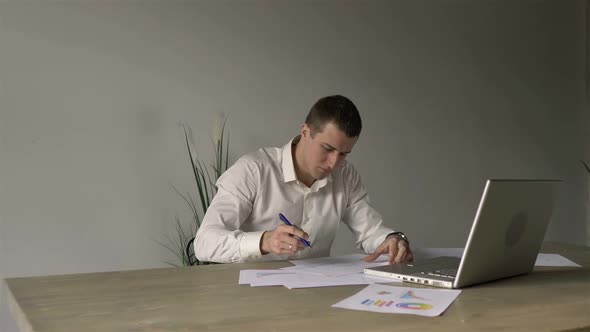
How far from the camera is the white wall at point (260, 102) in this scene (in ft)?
10.3

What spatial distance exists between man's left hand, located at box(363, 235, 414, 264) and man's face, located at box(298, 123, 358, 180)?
1.42ft

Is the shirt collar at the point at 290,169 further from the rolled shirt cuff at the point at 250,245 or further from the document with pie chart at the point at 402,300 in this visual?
the document with pie chart at the point at 402,300

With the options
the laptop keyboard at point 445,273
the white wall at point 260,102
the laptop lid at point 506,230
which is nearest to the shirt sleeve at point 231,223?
the laptop keyboard at point 445,273

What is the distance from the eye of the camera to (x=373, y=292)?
1443 mm

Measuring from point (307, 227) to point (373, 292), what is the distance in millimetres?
1088

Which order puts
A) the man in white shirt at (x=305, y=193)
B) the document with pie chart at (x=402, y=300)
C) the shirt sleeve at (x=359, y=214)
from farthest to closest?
the shirt sleeve at (x=359, y=214)
the man in white shirt at (x=305, y=193)
the document with pie chart at (x=402, y=300)

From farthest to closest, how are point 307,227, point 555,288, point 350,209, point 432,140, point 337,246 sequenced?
point 432,140 < point 337,246 < point 350,209 < point 307,227 < point 555,288

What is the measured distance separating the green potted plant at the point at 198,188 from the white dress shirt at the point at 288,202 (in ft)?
3.10

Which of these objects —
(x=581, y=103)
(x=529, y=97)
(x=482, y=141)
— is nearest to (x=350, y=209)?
(x=482, y=141)

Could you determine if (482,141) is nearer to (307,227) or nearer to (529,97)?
(529,97)

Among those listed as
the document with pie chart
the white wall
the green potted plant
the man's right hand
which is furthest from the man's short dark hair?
the white wall

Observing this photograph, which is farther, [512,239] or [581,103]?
[581,103]

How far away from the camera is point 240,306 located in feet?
4.30

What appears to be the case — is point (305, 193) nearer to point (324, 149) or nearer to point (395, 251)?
point (324, 149)
